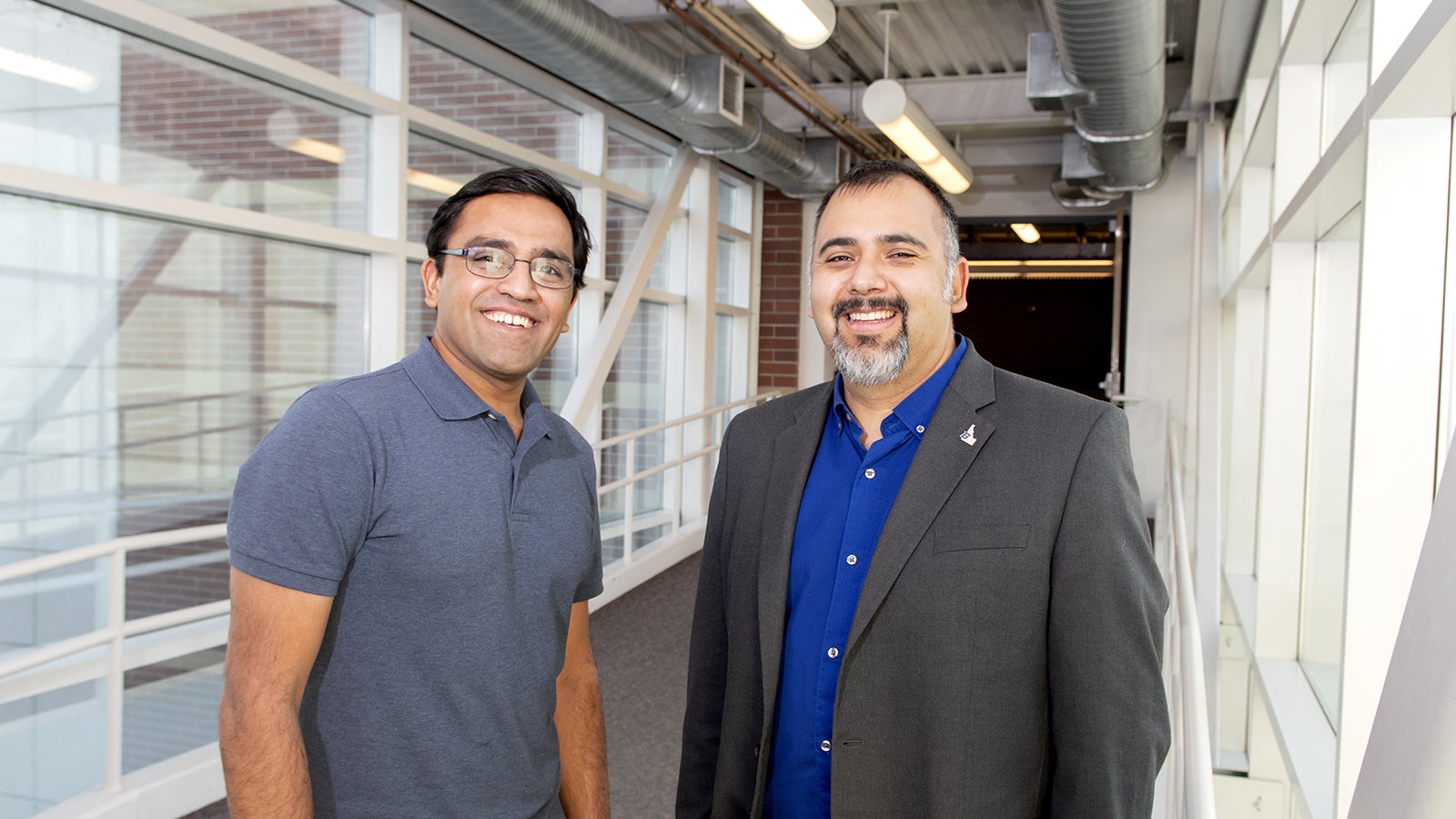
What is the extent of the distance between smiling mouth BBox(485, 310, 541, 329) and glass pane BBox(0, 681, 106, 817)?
218 cm

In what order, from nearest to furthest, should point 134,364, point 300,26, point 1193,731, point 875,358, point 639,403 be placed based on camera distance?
point 1193,731
point 875,358
point 134,364
point 300,26
point 639,403

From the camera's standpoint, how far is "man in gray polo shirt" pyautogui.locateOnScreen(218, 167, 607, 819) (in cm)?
119

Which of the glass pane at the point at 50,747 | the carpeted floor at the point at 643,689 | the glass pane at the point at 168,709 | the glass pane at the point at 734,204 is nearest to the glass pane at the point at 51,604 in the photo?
the glass pane at the point at 50,747

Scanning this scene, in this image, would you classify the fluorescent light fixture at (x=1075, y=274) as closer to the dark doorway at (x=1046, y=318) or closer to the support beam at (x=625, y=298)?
the dark doorway at (x=1046, y=318)

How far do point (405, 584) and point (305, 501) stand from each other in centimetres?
17

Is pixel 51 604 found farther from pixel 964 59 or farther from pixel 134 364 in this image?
pixel 964 59

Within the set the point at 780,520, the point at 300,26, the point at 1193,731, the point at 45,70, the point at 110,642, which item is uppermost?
the point at 300,26

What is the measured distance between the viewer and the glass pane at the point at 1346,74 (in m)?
2.40

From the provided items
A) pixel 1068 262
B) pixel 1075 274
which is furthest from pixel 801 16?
pixel 1075 274

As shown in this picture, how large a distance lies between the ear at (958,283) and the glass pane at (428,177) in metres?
3.20

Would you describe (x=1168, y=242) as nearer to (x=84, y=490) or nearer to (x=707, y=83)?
(x=707, y=83)

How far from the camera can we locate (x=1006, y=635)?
1.25m

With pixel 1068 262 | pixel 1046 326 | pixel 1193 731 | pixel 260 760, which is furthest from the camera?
pixel 1046 326

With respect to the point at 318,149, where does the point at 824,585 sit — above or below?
below
